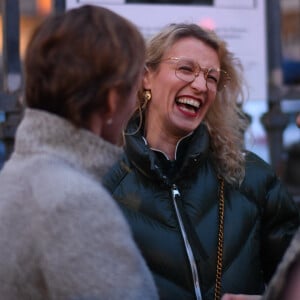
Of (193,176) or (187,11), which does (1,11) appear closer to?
(187,11)

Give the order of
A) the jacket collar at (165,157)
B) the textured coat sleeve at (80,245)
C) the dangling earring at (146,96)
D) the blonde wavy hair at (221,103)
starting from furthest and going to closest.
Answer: the dangling earring at (146,96) < the blonde wavy hair at (221,103) < the jacket collar at (165,157) < the textured coat sleeve at (80,245)

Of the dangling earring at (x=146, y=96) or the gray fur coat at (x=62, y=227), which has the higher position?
the gray fur coat at (x=62, y=227)

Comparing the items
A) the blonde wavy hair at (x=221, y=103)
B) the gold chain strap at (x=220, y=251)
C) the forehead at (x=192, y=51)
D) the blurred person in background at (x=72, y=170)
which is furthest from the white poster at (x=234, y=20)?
the blurred person in background at (x=72, y=170)

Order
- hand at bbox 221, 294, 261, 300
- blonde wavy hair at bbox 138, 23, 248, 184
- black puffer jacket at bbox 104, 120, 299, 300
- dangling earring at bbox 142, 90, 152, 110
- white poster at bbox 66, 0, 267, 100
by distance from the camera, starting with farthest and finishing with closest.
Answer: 1. white poster at bbox 66, 0, 267, 100
2. dangling earring at bbox 142, 90, 152, 110
3. blonde wavy hair at bbox 138, 23, 248, 184
4. black puffer jacket at bbox 104, 120, 299, 300
5. hand at bbox 221, 294, 261, 300

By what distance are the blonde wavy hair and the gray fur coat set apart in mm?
1002

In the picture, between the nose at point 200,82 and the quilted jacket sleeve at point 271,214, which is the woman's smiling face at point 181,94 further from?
the quilted jacket sleeve at point 271,214

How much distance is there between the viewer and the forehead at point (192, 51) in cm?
252

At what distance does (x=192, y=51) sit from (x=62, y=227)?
1302mm

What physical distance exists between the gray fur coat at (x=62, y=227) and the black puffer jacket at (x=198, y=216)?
2.44ft

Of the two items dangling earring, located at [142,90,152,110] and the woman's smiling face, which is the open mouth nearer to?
the woman's smiling face

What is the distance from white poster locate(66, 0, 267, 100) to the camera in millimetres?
4031

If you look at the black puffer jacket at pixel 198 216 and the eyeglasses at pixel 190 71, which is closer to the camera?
the black puffer jacket at pixel 198 216

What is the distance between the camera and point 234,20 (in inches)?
165

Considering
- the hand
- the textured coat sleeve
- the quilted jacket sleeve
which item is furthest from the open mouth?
the textured coat sleeve
